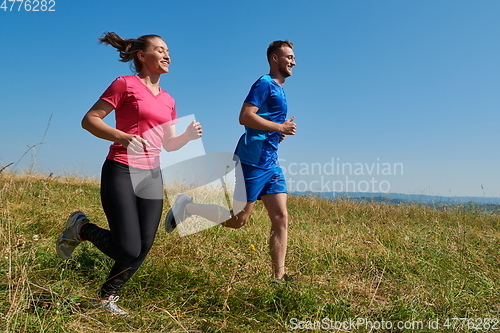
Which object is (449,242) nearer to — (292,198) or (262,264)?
(262,264)

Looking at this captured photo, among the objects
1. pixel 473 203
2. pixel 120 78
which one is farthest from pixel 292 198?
pixel 120 78

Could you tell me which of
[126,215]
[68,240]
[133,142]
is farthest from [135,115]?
[68,240]

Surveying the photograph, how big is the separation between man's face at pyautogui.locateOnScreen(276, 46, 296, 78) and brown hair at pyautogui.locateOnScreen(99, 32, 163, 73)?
1175 millimetres

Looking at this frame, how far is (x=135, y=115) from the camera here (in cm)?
288

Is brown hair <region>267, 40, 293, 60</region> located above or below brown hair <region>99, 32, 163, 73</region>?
above

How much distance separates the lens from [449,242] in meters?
5.45

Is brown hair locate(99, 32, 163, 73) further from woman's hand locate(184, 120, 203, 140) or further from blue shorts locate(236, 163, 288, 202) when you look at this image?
blue shorts locate(236, 163, 288, 202)

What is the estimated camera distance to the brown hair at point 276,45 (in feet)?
12.4

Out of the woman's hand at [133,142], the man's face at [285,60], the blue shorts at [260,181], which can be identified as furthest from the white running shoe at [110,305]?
the man's face at [285,60]

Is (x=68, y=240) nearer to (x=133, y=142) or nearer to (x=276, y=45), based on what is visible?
(x=133, y=142)

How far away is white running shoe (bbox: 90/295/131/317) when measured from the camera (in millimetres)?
2602

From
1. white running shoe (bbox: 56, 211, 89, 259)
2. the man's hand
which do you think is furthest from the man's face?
white running shoe (bbox: 56, 211, 89, 259)

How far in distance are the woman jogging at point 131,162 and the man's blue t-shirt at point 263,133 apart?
24.3 inches

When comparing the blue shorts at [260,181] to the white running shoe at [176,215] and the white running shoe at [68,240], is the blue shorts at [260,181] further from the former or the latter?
the white running shoe at [68,240]
